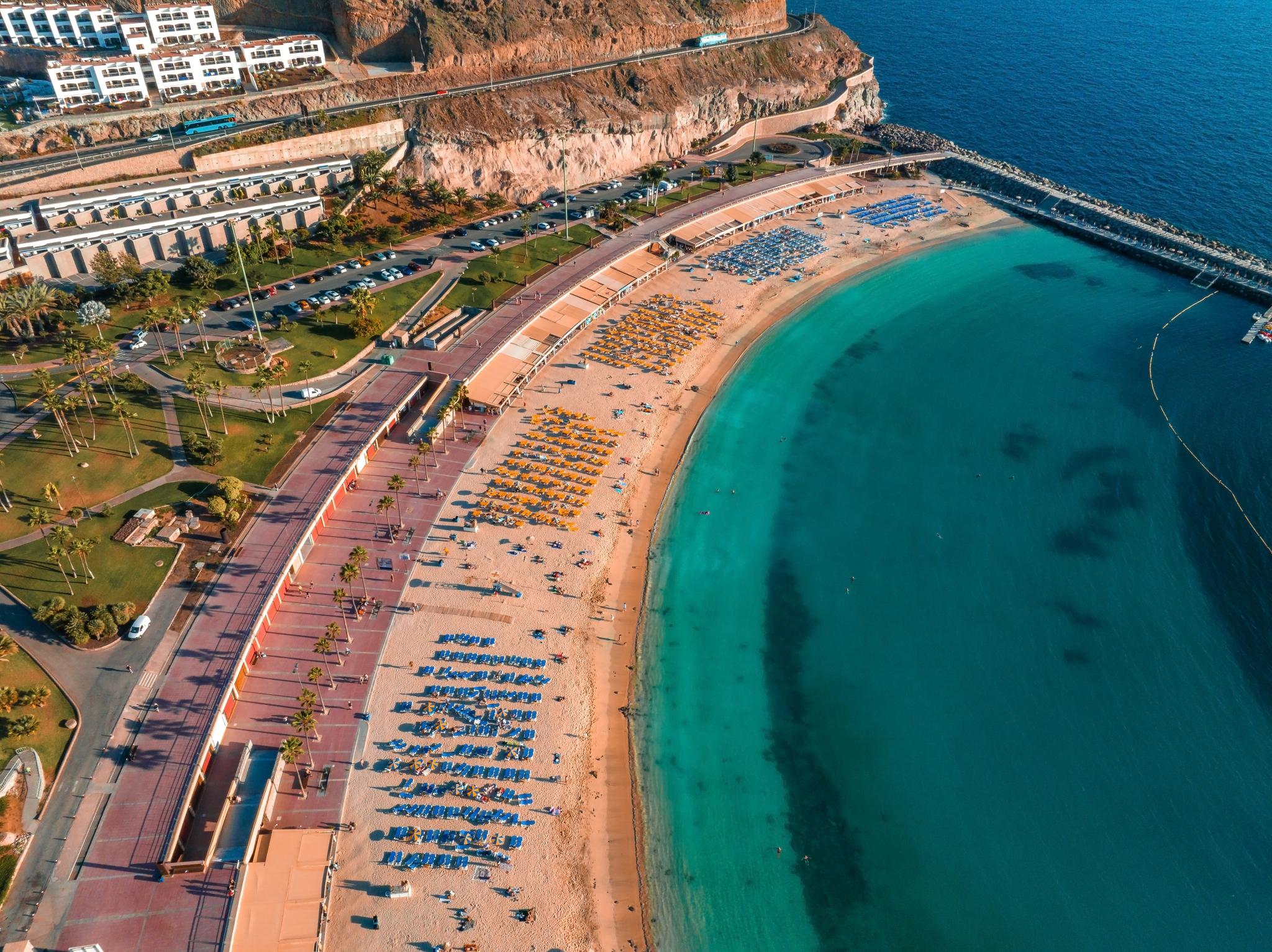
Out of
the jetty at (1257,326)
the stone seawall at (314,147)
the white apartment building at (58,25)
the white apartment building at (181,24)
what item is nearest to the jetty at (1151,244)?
the jetty at (1257,326)

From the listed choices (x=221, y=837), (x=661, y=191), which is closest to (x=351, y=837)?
(x=221, y=837)

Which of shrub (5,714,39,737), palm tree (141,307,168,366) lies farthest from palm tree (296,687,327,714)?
palm tree (141,307,168,366)

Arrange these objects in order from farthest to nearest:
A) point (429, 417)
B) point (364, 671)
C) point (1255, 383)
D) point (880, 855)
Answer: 1. point (1255, 383)
2. point (429, 417)
3. point (364, 671)
4. point (880, 855)

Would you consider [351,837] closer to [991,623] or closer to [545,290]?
[991,623]

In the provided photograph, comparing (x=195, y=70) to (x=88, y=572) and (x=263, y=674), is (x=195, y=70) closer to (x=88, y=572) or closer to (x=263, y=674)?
(x=88, y=572)

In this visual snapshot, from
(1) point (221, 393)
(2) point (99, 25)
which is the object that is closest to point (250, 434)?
(1) point (221, 393)
